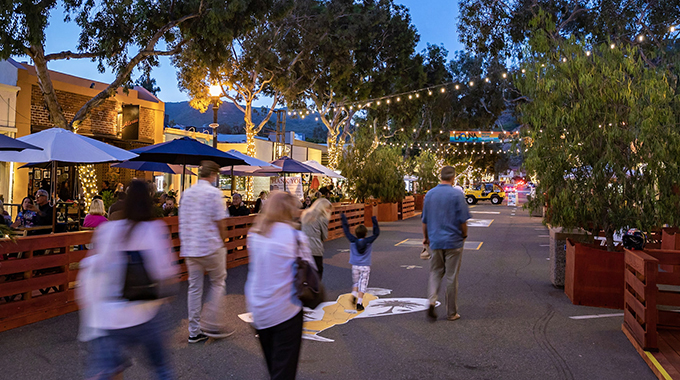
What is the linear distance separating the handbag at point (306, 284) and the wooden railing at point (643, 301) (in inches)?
152

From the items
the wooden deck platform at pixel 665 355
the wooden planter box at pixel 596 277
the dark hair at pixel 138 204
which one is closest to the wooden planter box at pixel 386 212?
the wooden planter box at pixel 596 277

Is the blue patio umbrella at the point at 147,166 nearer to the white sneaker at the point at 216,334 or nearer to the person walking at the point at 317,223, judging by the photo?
the person walking at the point at 317,223

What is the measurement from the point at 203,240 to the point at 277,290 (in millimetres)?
2471

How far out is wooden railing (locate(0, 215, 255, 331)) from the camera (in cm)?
645

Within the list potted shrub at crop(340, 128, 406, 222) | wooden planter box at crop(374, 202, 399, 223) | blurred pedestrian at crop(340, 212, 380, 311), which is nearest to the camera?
blurred pedestrian at crop(340, 212, 380, 311)

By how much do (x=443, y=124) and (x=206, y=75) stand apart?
30.3m

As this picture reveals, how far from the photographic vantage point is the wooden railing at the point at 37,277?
6445mm

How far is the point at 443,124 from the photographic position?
1969 inches

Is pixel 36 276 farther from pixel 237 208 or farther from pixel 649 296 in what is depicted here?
pixel 649 296

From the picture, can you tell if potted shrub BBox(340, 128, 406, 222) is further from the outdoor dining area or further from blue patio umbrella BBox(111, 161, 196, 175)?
the outdoor dining area

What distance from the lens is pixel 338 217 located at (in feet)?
62.6

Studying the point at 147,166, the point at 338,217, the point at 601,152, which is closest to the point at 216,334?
the point at 601,152

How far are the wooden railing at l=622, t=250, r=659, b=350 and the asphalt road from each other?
220 millimetres

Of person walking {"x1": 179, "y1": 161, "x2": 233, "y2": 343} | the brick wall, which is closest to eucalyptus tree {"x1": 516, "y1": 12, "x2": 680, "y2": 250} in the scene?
person walking {"x1": 179, "y1": 161, "x2": 233, "y2": 343}
